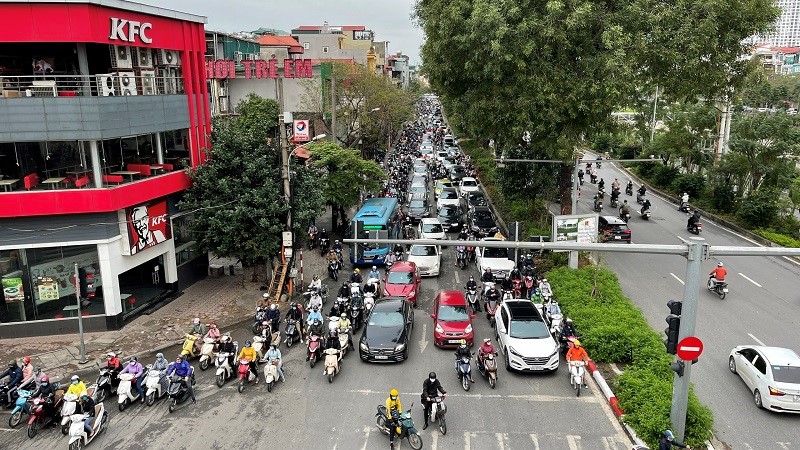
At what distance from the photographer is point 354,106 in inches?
1741

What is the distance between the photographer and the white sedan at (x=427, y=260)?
84.5 feet

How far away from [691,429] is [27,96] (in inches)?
820

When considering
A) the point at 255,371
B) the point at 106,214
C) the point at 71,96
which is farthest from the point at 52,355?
the point at 71,96

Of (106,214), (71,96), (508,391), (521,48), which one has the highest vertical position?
(521,48)

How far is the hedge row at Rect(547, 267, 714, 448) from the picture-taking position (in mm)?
12289

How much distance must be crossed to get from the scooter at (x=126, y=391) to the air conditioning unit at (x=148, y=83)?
11.9m

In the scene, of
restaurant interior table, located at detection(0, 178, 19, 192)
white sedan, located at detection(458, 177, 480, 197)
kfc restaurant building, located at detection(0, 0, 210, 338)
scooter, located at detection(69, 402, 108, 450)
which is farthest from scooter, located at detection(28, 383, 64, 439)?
white sedan, located at detection(458, 177, 480, 197)

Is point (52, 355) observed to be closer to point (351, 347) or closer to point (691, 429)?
point (351, 347)

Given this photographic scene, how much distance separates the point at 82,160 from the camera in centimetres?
1886

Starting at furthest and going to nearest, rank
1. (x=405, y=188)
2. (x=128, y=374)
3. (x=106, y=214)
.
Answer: (x=405, y=188)
(x=106, y=214)
(x=128, y=374)

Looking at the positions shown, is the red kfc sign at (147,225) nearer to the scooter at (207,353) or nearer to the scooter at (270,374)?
the scooter at (207,353)

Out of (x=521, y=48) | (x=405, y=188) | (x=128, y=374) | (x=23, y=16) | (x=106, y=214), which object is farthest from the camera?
(x=405, y=188)

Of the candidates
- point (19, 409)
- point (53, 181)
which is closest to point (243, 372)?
point (19, 409)

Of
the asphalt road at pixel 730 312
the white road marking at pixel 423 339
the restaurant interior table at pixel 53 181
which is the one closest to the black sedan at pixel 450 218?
the asphalt road at pixel 730 312
